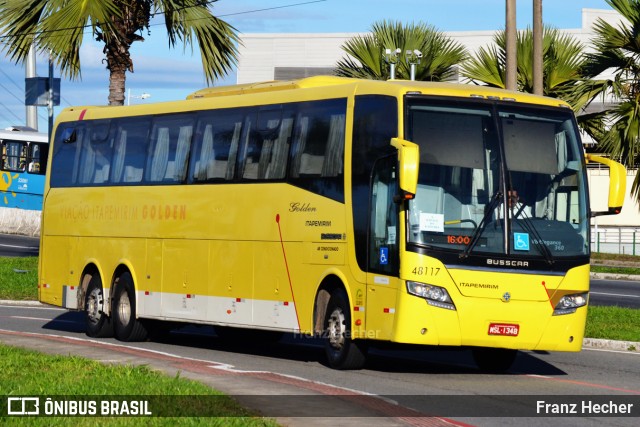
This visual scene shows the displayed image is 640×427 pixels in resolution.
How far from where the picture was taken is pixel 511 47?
80.4ft

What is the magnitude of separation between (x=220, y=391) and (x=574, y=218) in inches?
221

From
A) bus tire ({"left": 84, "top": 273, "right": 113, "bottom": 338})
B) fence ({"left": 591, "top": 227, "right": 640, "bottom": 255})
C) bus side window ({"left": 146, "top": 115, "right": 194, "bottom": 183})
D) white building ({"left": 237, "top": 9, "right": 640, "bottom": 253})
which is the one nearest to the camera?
bus side window ({"left": 146, "top": 115, "right": 194, "bottom": 183})

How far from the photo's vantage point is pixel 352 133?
17.2 meters

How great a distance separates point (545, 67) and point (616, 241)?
78.3 feet

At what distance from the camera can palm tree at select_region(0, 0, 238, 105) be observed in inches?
1109

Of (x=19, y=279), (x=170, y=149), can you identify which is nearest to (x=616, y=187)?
(x=170, y=149)

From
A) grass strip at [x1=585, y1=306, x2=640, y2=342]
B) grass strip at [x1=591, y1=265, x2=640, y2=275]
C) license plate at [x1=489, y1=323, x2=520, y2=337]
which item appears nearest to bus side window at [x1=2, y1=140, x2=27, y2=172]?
grass strip at [x1=591, y1=265, x2=640, y2=275]

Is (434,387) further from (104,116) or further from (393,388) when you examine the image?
Answer: (104,116)

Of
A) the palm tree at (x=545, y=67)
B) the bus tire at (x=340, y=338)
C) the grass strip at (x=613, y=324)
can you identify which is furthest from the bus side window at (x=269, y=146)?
the palm tree at (x=545, y=67)

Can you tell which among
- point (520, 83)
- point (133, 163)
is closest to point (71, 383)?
point (133, 163)

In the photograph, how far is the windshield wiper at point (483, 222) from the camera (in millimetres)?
15938

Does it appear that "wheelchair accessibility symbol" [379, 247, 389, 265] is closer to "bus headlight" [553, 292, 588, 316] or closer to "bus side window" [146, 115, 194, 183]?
"bus headlight" [553, 292, 588, 316]

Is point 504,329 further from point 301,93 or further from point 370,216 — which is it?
point 301,93

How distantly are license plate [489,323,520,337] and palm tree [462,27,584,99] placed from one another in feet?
50.4
